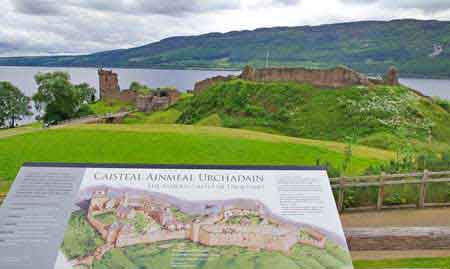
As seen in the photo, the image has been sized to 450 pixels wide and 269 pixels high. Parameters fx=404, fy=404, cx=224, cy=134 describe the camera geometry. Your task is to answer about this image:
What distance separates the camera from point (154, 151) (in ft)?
51.0

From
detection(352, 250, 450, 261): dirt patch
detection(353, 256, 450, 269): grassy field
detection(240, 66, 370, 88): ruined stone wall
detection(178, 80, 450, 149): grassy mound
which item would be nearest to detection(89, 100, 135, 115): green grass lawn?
detection(178, 80, 450, 149): grassy mound

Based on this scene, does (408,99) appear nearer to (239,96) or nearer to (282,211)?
(239,96)

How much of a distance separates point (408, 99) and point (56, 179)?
104 feet

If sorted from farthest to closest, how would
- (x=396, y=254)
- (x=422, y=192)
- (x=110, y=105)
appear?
(x=110, y=105)
(x=422, y=192)
(x=396, y=254)

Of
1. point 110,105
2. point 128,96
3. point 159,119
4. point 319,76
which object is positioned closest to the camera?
point 319,76

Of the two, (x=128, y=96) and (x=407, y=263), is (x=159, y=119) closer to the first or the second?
(x=128, y=96)

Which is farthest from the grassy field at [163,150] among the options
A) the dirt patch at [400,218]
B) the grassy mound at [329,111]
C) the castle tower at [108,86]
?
the castle tower at [108,86]

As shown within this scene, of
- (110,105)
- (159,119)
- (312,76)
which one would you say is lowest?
(110,105)

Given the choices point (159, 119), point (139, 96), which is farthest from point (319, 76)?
point (139, 96)

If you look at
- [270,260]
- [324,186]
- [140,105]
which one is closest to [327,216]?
[324,186]

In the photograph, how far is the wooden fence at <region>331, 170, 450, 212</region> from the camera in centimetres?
937

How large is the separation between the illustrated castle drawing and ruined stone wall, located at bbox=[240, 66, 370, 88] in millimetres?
31866

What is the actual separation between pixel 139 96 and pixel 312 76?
34738mm

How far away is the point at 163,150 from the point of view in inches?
611
